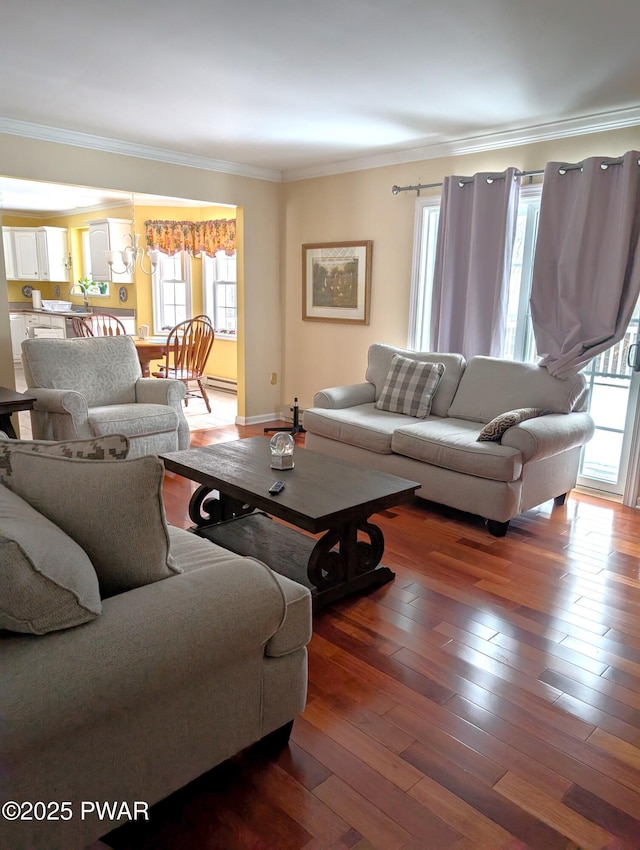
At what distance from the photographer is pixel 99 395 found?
4.55 m

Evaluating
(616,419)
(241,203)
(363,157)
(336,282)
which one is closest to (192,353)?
(241,203)

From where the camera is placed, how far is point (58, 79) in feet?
10.9

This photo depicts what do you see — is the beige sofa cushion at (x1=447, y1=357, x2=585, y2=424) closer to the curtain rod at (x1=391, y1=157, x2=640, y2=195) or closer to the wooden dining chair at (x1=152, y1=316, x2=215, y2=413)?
the curtain rod at (x1=391, y1=157, x2=640, y2=195)

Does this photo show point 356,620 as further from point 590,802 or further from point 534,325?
point 534,325

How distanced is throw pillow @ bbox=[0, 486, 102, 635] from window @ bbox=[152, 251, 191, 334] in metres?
7.06

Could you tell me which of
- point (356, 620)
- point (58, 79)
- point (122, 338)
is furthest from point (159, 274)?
point (356, 620)

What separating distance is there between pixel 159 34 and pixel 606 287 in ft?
9.23

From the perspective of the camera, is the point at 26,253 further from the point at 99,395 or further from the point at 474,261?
A: the point at 474,261

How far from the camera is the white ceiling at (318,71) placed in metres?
2.46

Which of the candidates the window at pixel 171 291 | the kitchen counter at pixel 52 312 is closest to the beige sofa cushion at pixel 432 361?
the window at pixel 171 291

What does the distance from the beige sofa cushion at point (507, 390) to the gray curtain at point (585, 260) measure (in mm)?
104

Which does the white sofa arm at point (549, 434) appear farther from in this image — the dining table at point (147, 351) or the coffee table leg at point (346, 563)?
the dining table at point (147, 351)

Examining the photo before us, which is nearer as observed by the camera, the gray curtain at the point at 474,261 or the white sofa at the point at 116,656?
the white sofa at the point at 116,656

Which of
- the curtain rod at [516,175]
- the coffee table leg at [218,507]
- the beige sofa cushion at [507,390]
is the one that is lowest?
the coffee table leg at [218,507]
